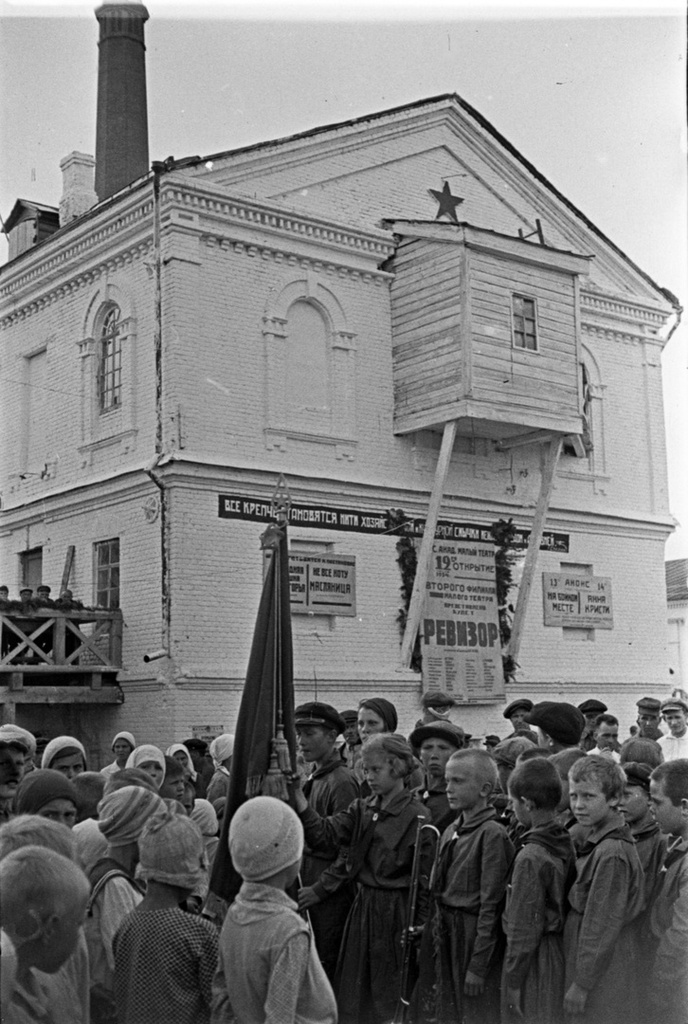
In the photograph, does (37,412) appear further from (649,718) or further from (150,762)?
(150,762)

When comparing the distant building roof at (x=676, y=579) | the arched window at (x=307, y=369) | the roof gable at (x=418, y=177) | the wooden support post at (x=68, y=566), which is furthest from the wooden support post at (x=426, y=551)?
the distant building roof at (x=676, y=579)

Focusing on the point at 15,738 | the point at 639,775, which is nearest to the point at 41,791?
the point at 15,738

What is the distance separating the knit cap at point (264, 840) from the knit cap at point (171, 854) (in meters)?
0.27

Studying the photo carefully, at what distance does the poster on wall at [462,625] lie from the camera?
17328 mm

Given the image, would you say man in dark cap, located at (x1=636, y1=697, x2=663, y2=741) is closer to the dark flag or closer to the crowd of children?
the crowd of children

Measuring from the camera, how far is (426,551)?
1708 cm

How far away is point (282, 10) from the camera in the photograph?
6301mm

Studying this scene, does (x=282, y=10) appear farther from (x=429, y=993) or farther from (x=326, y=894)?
(x=429, y=993)

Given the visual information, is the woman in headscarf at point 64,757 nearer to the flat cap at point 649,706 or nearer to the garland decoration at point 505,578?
the flat cap at point 649,706

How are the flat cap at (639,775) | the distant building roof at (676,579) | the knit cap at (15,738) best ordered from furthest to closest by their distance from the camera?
the distant building roof at (676,579), the knit cap at (15,738), the flat cap at (639,775)

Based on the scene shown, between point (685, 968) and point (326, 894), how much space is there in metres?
1.92

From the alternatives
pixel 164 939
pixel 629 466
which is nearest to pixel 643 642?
pixel 629 466

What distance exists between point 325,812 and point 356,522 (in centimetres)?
1042

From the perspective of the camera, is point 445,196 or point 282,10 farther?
point 445,196
